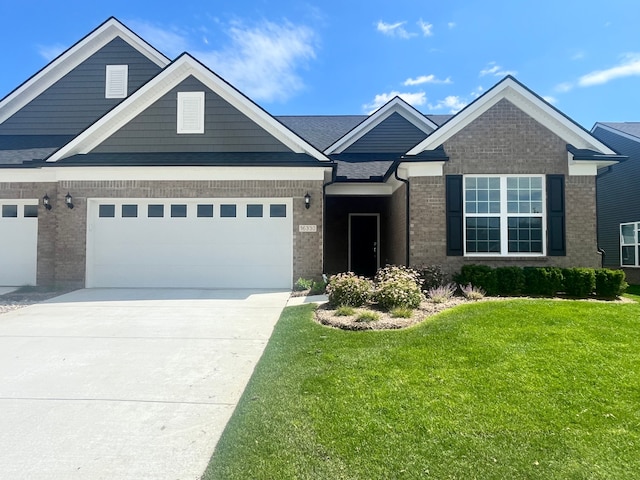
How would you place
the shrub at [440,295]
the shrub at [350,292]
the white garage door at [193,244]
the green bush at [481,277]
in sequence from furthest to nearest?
the white garage door at [193,244] < the green bush at [481,277] < the shrub at [440,295] < the shrub at [350,292]

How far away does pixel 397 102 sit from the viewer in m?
16.1

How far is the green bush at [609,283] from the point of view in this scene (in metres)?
9.59

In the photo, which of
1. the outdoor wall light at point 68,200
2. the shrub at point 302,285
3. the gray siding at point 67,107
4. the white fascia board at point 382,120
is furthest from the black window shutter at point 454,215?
the gray siding at point 67,107

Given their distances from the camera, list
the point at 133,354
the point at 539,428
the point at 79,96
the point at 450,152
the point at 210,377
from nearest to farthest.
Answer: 1. the point at 539,428
2. the point at 210,377
3. the point at 133,354
4. the point at 450,152
5. the point at 79,96

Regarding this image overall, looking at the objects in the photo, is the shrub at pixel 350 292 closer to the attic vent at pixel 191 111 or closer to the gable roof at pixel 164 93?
the gable roof at pixel 164 93

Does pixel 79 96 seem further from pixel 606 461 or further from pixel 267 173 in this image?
pixel 606 461

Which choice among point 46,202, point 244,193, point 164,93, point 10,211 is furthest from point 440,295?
point 10,211

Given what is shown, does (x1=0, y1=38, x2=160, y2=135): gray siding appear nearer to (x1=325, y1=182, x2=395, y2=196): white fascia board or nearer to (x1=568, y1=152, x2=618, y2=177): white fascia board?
(x1=325, y1=182, x2=395, y2=196): white fascia board

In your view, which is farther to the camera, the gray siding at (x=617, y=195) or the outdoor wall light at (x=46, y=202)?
the gray siding at (x=617, y=195)

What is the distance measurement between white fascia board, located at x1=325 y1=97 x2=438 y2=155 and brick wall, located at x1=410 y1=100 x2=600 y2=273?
4941mm

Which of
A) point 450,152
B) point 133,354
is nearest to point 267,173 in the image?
point 450,152

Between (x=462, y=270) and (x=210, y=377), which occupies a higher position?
(x=462, y=270)

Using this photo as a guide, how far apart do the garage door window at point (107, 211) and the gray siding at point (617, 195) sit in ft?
60.0

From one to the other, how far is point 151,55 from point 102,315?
10810 millimetres
